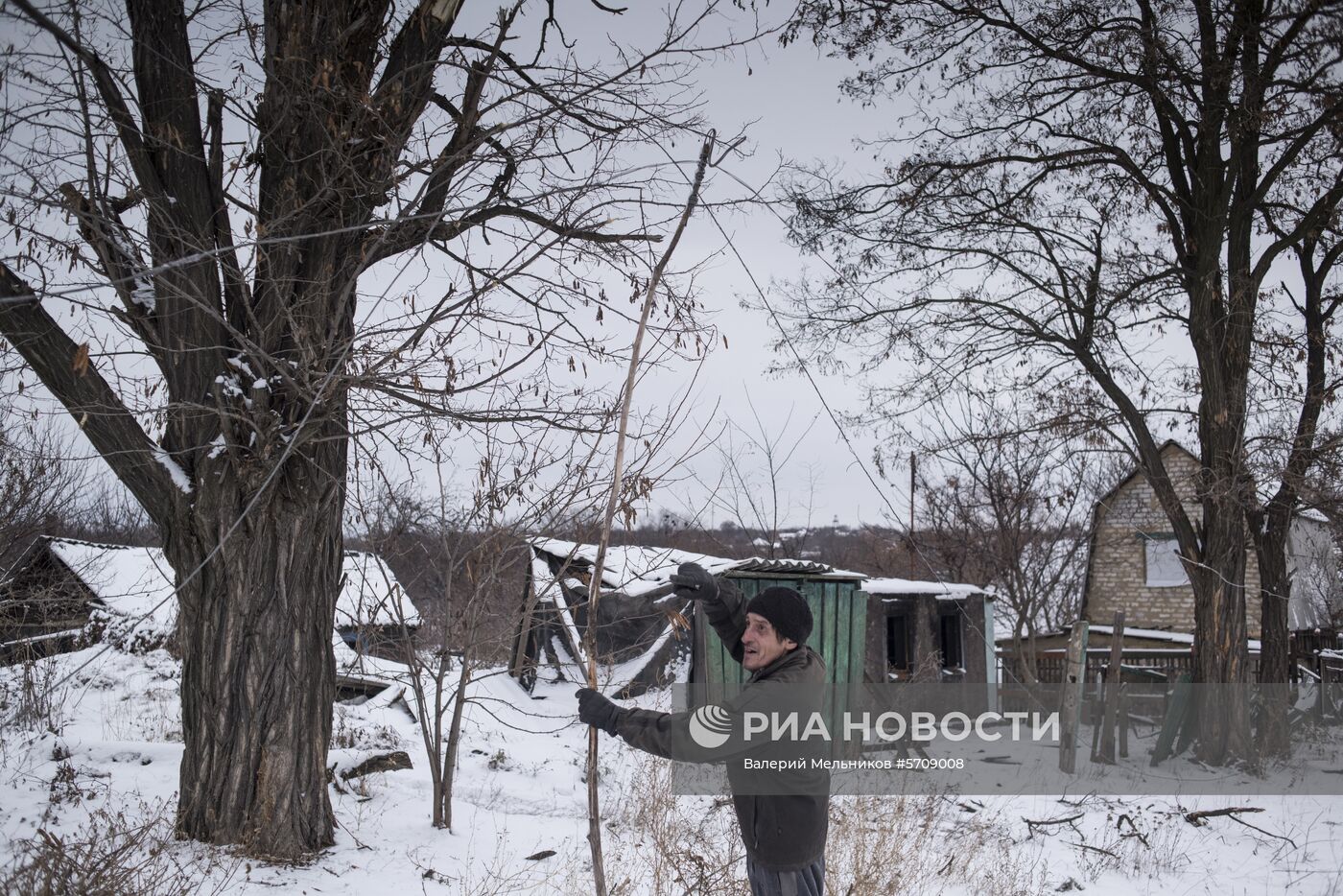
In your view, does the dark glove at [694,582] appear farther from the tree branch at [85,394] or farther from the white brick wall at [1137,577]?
the white brick wall at [1137,577]

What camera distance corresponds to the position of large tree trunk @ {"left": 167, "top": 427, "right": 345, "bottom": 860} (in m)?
5.00

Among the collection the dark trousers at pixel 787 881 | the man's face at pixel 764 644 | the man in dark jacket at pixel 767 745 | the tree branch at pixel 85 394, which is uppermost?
the tree branch at pixel 85 394

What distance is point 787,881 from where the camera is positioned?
331cm

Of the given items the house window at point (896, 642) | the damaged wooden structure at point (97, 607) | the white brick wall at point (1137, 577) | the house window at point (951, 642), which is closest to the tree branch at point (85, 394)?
the damaged wooden structure at point (97, 607)

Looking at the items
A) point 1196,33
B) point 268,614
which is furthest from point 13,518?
point 1196,33

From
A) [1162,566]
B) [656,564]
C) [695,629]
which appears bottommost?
[695,629]

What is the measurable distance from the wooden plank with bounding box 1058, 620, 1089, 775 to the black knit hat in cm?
688

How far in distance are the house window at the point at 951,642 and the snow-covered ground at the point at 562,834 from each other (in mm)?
5030

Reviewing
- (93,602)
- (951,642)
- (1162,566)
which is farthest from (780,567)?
(1162,566)

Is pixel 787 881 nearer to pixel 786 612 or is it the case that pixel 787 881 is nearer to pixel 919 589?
pixel 786 612

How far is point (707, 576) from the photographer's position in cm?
358

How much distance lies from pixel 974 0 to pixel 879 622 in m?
7.79

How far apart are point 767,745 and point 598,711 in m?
0.59

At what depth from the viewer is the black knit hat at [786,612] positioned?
3.39m
